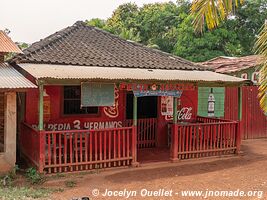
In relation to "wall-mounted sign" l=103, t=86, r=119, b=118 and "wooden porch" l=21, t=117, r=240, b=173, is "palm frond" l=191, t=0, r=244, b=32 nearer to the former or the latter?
"wooden porch" l=21, t=117, r=240, b=173

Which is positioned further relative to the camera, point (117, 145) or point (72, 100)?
point (72, 100)

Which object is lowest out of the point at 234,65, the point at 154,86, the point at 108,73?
the point at 154,86

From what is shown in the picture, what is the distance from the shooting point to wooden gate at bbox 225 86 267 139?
14.9 m

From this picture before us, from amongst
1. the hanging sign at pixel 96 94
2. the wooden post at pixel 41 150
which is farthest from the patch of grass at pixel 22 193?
the hanging sign at pixel 96 94

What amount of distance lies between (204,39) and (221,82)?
16.9 meters

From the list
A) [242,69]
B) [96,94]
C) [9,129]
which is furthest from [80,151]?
[242,69]

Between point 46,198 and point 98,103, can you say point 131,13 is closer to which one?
point 98,103

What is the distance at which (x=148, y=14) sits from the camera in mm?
32969

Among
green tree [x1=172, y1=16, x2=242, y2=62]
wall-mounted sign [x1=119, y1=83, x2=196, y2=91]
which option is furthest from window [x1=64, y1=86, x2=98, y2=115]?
green tree [x1=172, y1=16, x2=242, y2=62]

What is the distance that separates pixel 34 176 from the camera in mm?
8039

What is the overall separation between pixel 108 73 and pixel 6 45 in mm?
3129

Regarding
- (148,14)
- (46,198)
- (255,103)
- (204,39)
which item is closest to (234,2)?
(46,198)

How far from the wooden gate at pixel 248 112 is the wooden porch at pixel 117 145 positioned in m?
2.84

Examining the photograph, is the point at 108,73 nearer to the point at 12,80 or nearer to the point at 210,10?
the point at 12,80
